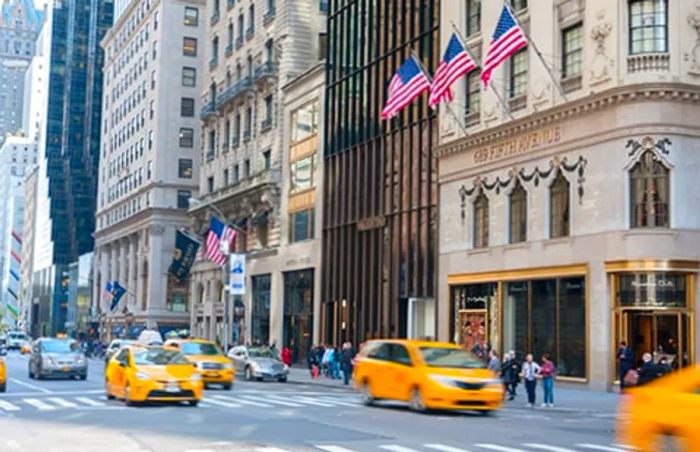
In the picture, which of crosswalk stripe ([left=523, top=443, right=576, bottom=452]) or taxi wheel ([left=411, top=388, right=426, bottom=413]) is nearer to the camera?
crosswalk stripe ([left=523, top=443, right=576, bottom=452])

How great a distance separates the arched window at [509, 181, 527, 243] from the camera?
3888cm

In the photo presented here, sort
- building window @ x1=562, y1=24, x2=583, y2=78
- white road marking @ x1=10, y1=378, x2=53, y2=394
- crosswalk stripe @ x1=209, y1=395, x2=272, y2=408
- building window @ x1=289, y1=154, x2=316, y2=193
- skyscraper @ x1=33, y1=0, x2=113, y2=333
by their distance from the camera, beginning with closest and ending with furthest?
crosswalk stripe @ x1=209, y1=395, x2=272, y2=408 → white road marking @ x1=10, y1=378, x2=53, y2=394 → building window @ x1=562, y1=24, x2=583, y2=78 → building window @ x1=289, y1=154, x2=316, y2=193 → skyscraper @ x1=33, y1=0, x2=113, y2=333

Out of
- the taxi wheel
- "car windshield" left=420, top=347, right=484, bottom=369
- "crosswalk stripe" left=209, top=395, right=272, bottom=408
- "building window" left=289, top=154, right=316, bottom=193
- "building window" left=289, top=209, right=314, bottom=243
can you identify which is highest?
"building window" left=289, top=154, right=316, bottom=193

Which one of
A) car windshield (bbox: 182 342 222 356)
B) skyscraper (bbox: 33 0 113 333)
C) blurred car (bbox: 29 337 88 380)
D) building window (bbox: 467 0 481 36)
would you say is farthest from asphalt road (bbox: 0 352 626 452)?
skyscraper (bbox: 33 0 113 333)

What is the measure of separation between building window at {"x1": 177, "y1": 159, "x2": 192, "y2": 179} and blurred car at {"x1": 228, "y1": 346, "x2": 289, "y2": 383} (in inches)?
2187

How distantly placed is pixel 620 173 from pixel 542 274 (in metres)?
5.43

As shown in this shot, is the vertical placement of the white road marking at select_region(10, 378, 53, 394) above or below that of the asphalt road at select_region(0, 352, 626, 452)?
below

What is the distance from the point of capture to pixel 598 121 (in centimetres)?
3478

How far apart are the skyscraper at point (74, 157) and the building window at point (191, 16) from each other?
4780cm

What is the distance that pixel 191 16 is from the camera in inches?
3912

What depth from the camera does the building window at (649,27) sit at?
33.6 metres

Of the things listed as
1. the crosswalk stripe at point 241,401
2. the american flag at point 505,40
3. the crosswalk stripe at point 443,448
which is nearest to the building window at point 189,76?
the american flag at point 505,40

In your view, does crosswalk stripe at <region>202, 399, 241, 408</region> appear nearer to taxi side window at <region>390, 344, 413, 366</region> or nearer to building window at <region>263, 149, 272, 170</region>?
taxi side window at <region>390, 344, 413, 366</region>

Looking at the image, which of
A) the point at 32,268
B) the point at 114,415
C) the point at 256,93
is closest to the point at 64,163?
the point at 32,268
